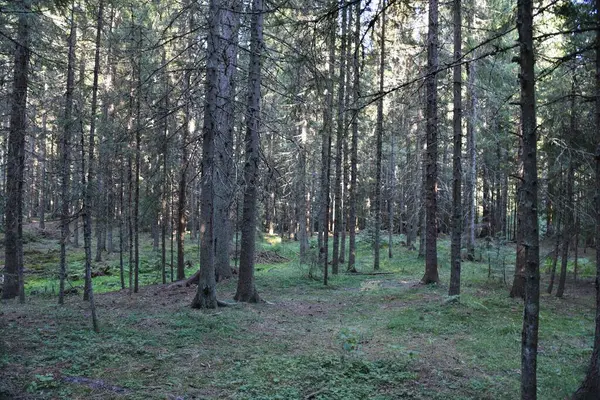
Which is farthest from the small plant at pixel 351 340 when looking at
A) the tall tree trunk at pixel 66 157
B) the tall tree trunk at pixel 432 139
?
the tall tree trunk at pixel 432 139

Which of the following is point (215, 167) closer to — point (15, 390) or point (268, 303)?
point (268, 303)

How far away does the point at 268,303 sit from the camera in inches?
472

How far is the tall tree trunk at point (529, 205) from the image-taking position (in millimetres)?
4133

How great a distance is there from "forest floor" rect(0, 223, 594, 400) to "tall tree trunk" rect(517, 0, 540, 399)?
161 cm

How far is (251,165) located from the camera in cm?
1120

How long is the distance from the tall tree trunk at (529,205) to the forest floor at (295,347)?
63.4 inches

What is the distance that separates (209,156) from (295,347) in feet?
16.3

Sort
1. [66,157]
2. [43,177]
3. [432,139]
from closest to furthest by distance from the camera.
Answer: [66,157] → [43,177] → [432,139]

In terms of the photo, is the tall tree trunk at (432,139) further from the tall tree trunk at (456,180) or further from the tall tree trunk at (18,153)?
the tall tree trunk at (18,153)

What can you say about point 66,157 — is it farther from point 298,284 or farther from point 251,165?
point 298,284

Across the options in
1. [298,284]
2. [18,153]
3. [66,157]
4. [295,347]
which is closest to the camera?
[295,347]

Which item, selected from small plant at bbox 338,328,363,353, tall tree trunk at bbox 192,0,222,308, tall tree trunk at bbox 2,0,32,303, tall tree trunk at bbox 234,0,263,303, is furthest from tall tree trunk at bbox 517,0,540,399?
tall tree trunk at bbox 2,0,32,303

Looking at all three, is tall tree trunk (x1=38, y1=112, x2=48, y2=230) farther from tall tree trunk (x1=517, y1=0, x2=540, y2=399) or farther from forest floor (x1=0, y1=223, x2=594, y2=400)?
tall tree trunk (x1=517, y1=0, x2=540, y2=399)

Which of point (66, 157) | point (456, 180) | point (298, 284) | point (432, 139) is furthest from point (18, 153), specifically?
point (432, 139)
